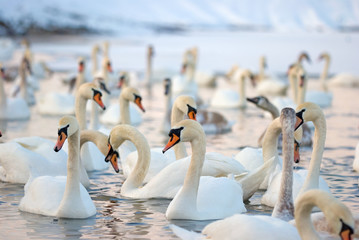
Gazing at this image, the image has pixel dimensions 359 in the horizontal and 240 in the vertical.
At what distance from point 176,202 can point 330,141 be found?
5.43 meters

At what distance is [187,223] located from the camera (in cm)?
702

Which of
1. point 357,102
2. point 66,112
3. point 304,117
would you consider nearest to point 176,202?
point 304,117

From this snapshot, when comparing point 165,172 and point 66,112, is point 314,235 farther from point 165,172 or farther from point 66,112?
point 66,112

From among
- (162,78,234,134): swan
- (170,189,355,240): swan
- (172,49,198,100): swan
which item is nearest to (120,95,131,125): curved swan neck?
(162,78,234,134): swan

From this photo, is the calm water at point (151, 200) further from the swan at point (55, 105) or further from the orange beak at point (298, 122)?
the orange beak at point (298, 122)

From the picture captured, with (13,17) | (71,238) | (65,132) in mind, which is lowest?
(71,238)

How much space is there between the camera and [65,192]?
23.7ft

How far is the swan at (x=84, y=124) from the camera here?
376 inches

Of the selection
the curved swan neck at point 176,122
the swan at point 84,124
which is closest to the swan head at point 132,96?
the swan at point 84,124

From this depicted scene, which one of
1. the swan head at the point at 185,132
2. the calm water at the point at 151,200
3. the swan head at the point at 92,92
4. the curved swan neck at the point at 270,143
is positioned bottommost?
the calm water at the point at 151,200

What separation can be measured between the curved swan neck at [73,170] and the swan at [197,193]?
794 mm

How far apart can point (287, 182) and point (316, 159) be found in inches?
35.5

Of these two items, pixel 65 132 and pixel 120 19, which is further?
pixel 120 19

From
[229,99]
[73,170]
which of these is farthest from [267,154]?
[229,99]
